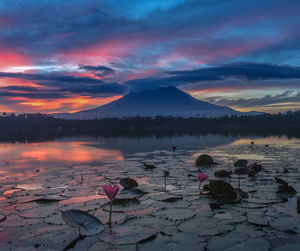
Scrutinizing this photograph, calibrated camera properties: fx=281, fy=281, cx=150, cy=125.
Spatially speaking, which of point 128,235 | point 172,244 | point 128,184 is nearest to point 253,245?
point 172,244

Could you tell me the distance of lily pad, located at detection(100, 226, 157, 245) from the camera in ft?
17.3

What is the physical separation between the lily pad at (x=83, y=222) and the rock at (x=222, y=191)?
363 cm

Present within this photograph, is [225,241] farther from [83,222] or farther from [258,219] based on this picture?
[83,222]

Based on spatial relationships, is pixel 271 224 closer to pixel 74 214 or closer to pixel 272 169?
pixel 74 214

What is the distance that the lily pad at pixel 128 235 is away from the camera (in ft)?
17.3

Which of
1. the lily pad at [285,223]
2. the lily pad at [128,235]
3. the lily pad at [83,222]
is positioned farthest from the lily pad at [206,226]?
the lily pad at [83,222]

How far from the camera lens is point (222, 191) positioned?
8.05m

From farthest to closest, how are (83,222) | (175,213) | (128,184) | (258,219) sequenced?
(128,184) → (175,213) → (258,219) → (83,222)

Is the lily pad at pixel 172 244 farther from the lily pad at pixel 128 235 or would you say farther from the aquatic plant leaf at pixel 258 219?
the aquatic plant leaf at pixel 258 219

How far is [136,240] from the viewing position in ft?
17.4

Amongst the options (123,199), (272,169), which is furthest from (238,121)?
(123,199)

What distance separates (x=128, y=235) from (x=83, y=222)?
1.07 meters

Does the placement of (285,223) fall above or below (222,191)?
below

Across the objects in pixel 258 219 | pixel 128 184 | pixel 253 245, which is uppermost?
pixel 128 184
